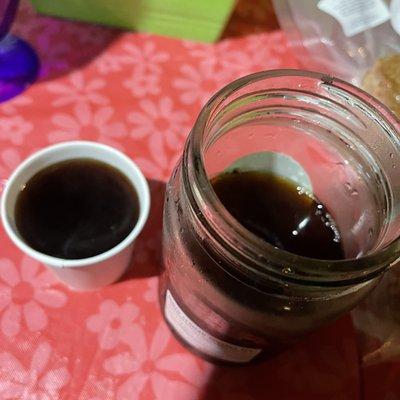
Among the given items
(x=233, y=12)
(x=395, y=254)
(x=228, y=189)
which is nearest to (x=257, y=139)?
(x=228, y=189)

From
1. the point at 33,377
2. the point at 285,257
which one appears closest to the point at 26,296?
the point at 33,377

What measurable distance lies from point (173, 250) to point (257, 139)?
13 centimetres

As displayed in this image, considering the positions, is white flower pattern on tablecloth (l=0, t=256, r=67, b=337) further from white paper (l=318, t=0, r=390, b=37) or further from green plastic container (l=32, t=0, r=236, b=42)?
white paper (l=318, t=0, r=390, b=37)

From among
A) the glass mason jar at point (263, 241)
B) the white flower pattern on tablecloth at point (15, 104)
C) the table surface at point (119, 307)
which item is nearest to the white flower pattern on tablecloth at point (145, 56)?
the table surface at point (119, 307)

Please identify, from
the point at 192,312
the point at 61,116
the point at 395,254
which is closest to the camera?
the point at 395,254

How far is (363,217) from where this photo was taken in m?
0.46

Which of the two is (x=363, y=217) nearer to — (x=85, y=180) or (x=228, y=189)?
(x=228, y=189)

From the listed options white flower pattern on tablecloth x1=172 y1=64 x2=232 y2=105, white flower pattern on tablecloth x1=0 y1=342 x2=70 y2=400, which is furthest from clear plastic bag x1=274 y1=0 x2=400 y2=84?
white flower pattern on tablecloth x1=0 y1=342 x2=70 y2=400

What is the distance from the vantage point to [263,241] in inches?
12.9

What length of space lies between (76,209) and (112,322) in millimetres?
105

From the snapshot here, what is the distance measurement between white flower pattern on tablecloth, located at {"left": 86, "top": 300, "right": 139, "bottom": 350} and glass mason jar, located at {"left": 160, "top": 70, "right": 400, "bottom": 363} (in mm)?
34

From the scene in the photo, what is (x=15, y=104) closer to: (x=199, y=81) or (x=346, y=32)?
(x=199, y=81)

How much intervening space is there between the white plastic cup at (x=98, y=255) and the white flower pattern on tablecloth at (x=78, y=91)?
137mm

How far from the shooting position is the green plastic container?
64 centimetres
